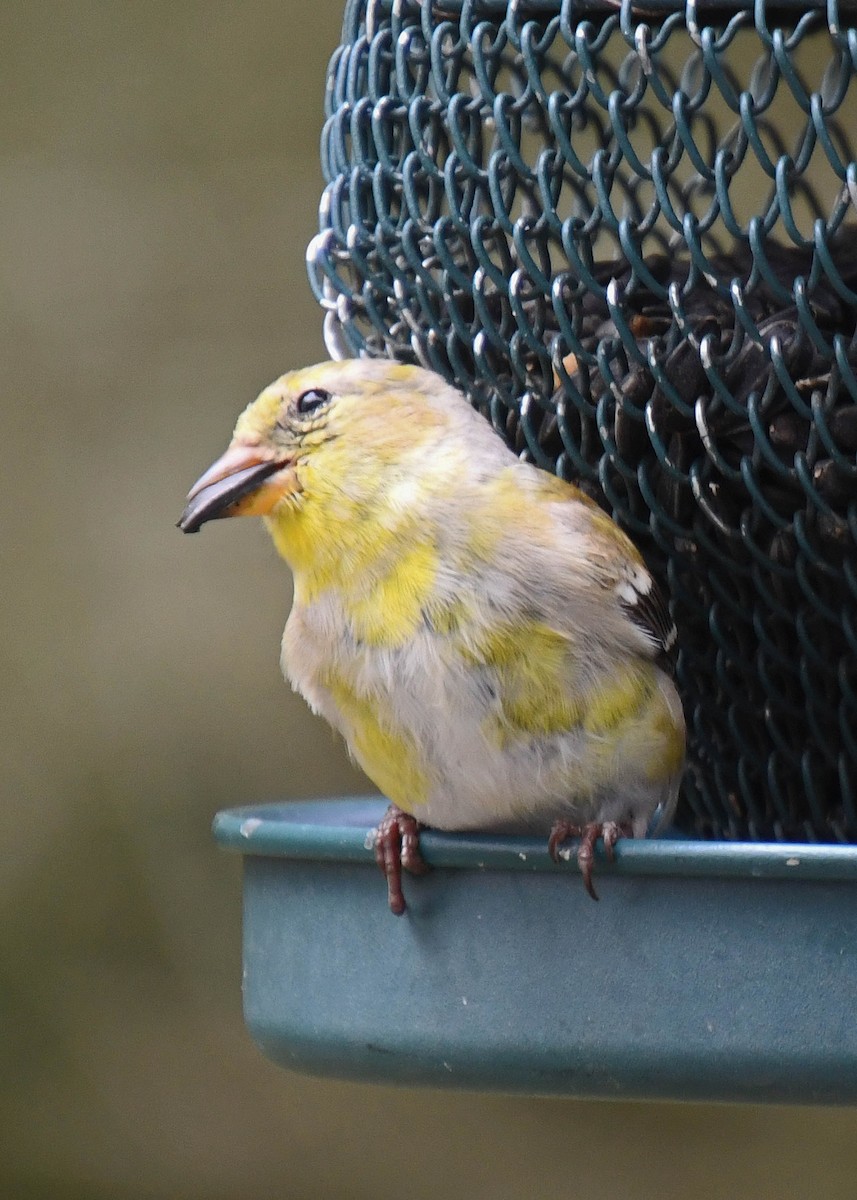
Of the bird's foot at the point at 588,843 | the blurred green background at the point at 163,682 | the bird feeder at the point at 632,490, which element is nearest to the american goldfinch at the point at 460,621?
the bird feeder at the point at 632,490

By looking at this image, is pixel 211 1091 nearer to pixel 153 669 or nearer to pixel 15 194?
pixel 153 669

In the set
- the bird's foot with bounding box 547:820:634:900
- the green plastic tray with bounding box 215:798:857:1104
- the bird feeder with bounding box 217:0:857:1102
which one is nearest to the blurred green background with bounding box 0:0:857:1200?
the bird feeder with bounding box 217:0:857:1102

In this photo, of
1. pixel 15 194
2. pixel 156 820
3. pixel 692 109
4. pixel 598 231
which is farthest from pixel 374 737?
pixel 15 194

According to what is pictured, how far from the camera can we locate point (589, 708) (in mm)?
2199

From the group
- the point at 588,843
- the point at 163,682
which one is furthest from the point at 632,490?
the point at 163,682

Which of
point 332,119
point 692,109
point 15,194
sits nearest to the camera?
point 692,109

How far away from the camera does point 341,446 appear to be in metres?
2.36

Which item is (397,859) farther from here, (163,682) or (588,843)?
(163,682)

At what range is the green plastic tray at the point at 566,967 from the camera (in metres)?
1.84

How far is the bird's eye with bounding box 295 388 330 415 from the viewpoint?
2401mm

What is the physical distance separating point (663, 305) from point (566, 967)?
908mm

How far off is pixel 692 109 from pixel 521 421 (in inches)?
19.3

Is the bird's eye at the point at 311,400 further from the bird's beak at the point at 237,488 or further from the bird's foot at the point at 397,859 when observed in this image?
the bird's foot at the point at 397,859

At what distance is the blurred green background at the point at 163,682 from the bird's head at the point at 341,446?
242 cm
